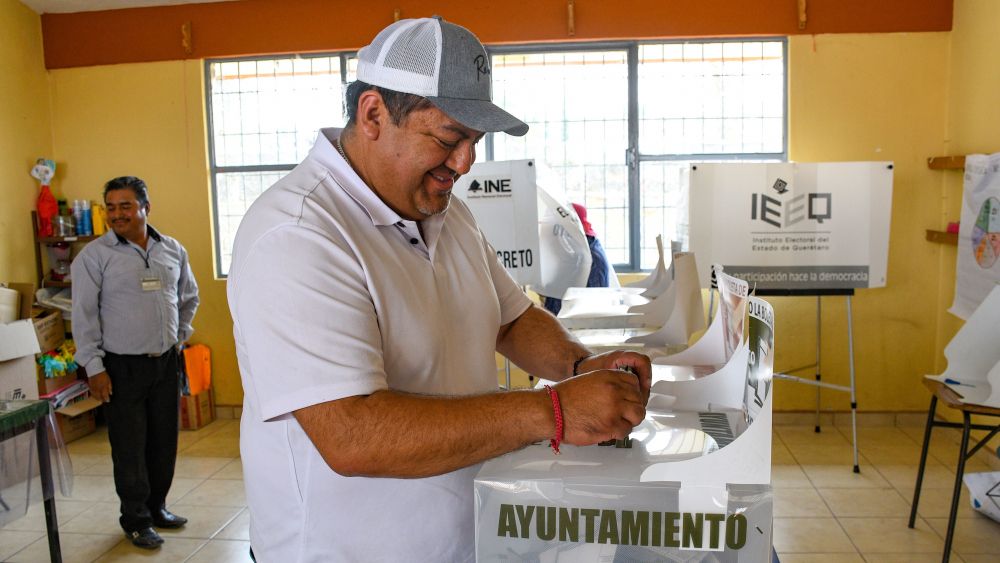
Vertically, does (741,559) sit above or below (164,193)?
below

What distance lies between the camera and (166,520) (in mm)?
3457

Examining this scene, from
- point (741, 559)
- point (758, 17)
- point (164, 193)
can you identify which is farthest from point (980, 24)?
point (164, 193)

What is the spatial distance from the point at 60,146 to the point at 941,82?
5.25 m

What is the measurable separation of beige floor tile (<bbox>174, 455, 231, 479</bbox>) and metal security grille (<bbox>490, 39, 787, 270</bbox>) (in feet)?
7.74

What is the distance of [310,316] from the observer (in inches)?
37.6

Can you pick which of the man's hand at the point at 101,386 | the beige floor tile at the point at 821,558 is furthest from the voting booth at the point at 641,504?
the man's hand at the point at 101,386

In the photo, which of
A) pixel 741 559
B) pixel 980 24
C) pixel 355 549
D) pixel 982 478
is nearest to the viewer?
pixel 741 559

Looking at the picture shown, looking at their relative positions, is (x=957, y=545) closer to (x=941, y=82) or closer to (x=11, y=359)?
(x=941, y=82)

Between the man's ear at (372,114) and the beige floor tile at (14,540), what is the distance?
9.71 feet

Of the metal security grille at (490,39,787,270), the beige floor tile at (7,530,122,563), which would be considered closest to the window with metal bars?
the metal security grille at (490,39,787,270)

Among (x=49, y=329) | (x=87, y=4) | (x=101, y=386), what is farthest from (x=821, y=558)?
(x=87, y=4)

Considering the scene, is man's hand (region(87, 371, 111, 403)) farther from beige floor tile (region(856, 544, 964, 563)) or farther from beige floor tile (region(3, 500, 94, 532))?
beige floor tile (region(856, 544, 964, 563))

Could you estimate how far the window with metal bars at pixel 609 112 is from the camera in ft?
15.6

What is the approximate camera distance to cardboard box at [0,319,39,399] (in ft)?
11.2
